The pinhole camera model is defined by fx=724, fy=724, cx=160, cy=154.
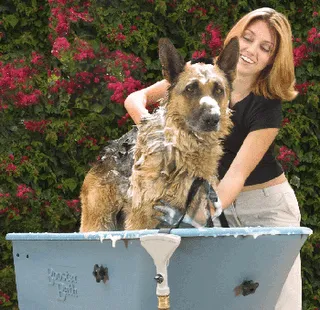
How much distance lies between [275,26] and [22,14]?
8.64 ft

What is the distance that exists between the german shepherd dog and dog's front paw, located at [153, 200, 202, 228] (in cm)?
2

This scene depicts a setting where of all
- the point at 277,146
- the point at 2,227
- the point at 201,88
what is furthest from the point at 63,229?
the point at 201,88

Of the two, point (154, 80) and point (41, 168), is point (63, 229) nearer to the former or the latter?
point (41, 168)

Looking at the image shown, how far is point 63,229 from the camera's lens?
4.90 meters

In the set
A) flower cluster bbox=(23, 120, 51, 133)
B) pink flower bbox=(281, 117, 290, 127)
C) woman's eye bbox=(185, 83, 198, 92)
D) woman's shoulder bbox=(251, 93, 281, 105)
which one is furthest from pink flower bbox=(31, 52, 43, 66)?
woman's eye bbox=(185, 83, 198, 92)

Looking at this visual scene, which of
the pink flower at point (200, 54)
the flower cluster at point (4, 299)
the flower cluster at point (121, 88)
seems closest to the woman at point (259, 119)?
the flower cluster at point (121, 88)

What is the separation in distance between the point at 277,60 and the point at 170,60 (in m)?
0.76

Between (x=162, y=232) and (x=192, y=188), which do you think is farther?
(x=192, y=188)

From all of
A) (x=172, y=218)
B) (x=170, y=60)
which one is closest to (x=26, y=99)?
(x=170, y=60)

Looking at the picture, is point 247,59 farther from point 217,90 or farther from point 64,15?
point 64,15

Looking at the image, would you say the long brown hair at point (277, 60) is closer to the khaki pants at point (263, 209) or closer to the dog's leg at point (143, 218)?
the khaki pants at point (263, 209)

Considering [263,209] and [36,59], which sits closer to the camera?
[263,209]

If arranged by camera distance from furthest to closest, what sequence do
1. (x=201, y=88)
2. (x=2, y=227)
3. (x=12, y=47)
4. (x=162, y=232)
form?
(x=12, y=47)
(x=2, y=227)
(x=201, y=88)
(x=162, y=232)

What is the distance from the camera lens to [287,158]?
5.02 metres
